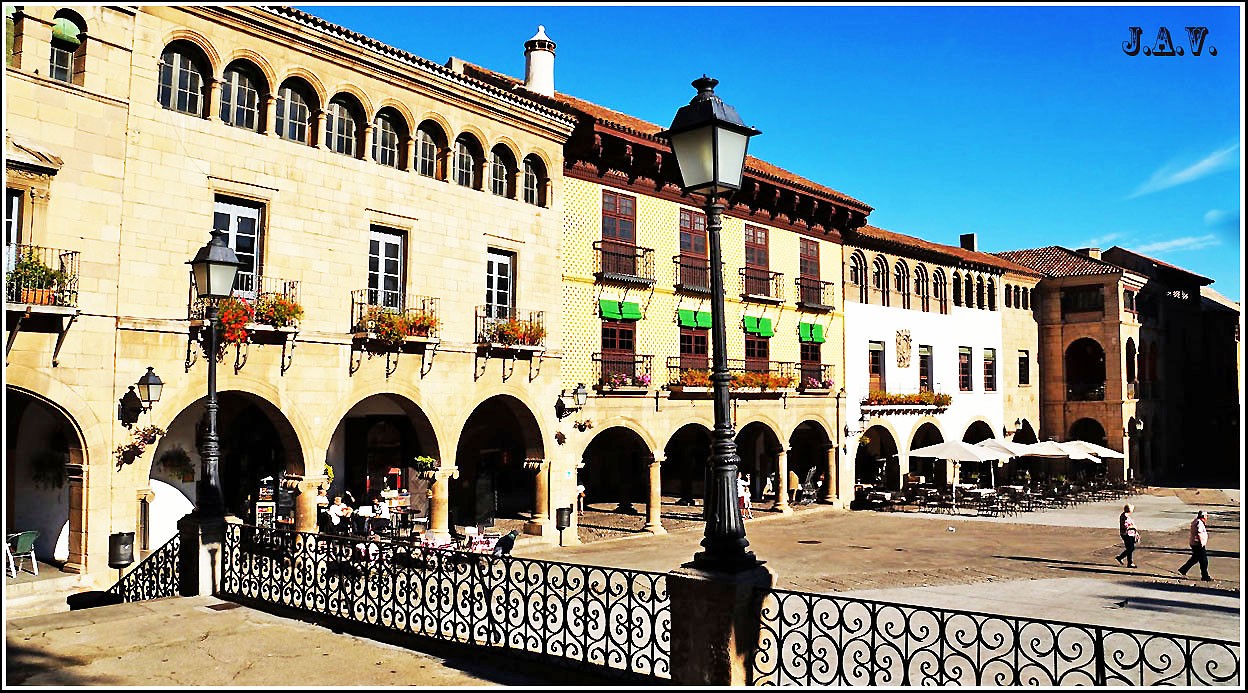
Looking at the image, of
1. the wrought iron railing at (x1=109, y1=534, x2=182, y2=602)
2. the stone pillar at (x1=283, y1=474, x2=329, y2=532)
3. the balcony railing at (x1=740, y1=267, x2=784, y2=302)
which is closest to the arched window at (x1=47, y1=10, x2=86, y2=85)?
the wrought iron railing at (x1=109, y1=534, x2=182, y2=602)

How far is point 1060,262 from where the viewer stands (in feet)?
153

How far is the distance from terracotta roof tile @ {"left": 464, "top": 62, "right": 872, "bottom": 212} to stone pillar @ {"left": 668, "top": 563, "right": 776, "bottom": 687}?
57.1ft

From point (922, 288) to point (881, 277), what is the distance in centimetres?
255

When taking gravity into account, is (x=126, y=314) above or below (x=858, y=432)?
above

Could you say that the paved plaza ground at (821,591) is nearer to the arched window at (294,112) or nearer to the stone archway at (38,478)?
the stone archway at (38,478)

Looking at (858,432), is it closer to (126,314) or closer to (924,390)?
(924,390)

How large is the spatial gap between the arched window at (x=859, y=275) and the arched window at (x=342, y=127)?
2085 centimetres

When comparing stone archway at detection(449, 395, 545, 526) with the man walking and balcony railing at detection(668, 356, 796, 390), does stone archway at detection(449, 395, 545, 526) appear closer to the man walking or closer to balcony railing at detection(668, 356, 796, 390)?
balcony railing at detection(668, 356, 796, 390)

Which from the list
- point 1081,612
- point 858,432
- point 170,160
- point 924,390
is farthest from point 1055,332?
point 170,160

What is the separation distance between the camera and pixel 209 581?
1215 centimetres

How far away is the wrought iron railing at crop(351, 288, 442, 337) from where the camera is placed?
19219 mm

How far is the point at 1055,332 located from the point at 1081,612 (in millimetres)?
32614

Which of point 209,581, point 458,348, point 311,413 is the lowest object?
point 209,581

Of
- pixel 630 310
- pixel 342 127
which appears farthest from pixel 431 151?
pixel 630 310
